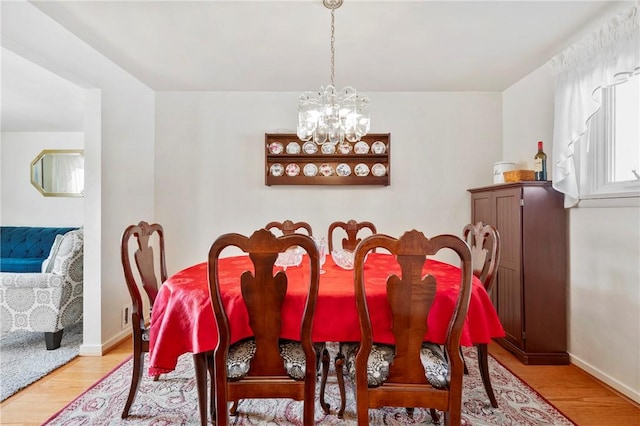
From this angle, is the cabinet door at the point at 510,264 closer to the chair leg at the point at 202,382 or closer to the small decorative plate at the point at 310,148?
the small decorative plate at the point at 310,148

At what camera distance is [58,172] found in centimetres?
496

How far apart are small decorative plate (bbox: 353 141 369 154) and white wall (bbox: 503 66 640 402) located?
1566 mm

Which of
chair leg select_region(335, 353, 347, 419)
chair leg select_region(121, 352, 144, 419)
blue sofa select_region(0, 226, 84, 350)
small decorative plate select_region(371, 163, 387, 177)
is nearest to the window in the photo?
small decorative plate select_region(371, 163, 387, 177)

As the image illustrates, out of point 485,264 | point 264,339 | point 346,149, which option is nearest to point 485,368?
point 485,264

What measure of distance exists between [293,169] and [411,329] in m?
2.33

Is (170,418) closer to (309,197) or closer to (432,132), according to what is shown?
(309,197)

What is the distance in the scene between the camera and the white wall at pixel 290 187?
11.1ft

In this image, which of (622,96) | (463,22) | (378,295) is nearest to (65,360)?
(378,295)

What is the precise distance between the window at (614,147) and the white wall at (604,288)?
160 millimetres

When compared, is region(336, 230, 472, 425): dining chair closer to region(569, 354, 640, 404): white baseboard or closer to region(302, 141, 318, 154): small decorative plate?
region(569, 354, 640, 404): white baseboard

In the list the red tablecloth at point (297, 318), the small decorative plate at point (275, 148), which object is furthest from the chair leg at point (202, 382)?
the small decorative plate at point (275, 148)

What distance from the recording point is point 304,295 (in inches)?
55.7

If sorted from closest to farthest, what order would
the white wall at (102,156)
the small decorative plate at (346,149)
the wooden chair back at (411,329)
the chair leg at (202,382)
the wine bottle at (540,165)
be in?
the wooden chair back at (411,329)
the chair leg at (202,382)
the white wall at (102,156)
the wine bottle at (540,165)
the small decorative plate at (346,149)

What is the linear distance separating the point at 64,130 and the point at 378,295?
227 inches
